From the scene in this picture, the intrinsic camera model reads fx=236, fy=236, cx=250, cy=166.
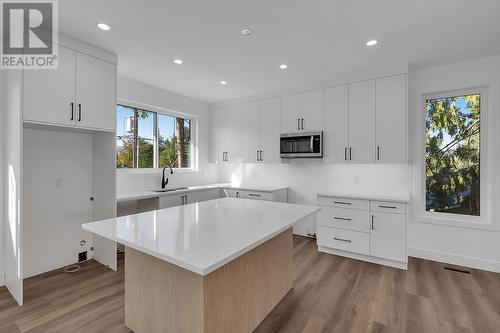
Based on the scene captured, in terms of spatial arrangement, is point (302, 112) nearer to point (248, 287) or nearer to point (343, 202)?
point (343, 202)

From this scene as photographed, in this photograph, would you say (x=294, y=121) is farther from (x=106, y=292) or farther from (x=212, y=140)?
(x=106, y=292)

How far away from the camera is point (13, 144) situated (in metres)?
2.25

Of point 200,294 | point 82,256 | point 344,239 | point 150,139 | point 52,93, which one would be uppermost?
point 52,93

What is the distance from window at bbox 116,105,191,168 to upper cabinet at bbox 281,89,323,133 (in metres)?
2.00

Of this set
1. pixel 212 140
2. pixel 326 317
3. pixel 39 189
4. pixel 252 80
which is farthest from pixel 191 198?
pixel 326 317

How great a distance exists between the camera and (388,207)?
2996 mm

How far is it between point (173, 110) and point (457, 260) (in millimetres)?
4817

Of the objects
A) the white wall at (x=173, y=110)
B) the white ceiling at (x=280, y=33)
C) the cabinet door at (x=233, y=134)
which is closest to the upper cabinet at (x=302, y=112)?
the white ceiling at (x=280, y=33)

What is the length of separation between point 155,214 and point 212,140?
3273mm

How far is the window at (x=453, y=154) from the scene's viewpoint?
310cm

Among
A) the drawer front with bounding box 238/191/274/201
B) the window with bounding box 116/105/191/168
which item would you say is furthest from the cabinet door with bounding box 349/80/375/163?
the window with bounding box 116/105/191/168

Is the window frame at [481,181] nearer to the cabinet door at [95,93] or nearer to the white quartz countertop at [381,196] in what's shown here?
the white quartz countertop at [381,196]

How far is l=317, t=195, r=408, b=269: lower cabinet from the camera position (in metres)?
2.94

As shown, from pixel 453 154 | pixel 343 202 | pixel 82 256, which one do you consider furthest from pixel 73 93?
pixel 453 154
